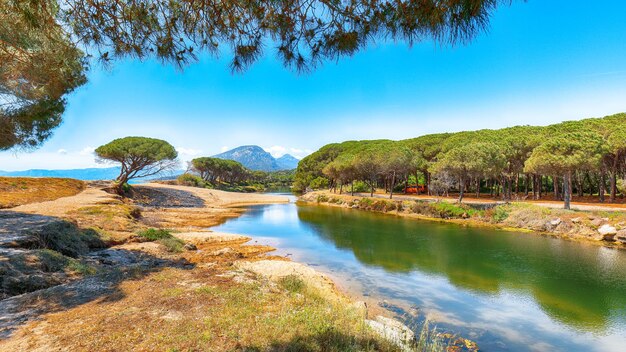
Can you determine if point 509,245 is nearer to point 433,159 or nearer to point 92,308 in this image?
point 92,308

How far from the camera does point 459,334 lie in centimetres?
798

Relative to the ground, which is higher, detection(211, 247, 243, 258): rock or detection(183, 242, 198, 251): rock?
detection(183, 242, 198, 251): rock

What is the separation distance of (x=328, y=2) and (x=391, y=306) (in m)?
9.30

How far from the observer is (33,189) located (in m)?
24.8

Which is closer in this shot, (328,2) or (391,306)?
(328,2)

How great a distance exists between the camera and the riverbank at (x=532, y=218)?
18500 mm

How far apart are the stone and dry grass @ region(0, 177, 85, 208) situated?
120 feet

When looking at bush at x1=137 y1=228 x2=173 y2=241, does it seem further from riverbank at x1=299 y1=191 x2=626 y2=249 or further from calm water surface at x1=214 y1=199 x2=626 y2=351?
riverbank at x1=299 y1=191 x2=626 y2=249

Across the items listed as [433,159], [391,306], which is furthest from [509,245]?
[433,159]

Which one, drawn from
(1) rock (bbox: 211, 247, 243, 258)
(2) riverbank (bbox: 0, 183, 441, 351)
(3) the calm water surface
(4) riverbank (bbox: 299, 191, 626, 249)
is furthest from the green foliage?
(4) riverbank (bbox: 299, 191, 626, 249)

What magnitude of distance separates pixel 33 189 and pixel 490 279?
34.6 meters

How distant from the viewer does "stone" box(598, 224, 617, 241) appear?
59.0ft

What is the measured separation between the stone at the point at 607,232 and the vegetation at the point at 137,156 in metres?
46.6

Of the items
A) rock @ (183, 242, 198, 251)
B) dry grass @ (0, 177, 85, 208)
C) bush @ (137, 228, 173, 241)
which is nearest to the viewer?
bush @ (137, 228, 173, 241)
